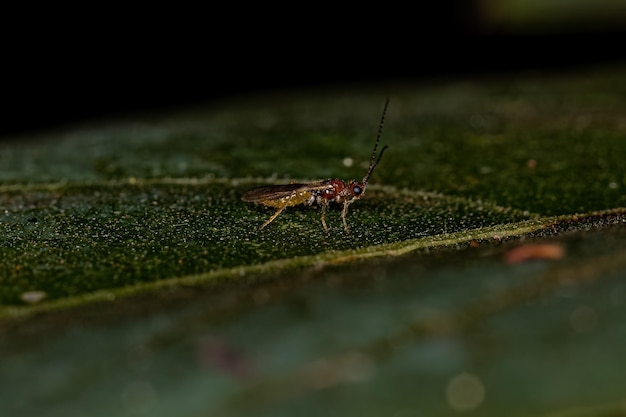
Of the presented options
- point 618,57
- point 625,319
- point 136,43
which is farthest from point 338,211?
point 136,43

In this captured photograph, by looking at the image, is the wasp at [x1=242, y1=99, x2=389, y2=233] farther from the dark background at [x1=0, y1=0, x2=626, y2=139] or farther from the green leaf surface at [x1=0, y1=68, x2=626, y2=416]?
the dark background at [x1=0, y1=0, x2=626, y2=139]

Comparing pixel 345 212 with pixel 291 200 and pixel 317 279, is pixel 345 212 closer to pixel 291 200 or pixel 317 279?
pixel 291 200

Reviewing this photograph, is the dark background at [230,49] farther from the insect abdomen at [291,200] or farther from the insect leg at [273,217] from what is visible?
the insect leg at [273,217]

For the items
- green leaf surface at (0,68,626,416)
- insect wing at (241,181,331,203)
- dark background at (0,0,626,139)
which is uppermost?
dark background at (0,0,626,139)

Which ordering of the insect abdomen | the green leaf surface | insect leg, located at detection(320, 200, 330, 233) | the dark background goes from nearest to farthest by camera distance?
the green leaf surface
insect leg, located at detection(320, 200, 330, 233)
the insect abdomen
the dark background

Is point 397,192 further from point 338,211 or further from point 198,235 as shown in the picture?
point 198,235

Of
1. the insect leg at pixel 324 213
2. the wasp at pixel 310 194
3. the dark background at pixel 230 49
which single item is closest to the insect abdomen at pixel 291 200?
the wasp at pixel 310 194

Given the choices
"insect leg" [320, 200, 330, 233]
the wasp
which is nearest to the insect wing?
the wasp
